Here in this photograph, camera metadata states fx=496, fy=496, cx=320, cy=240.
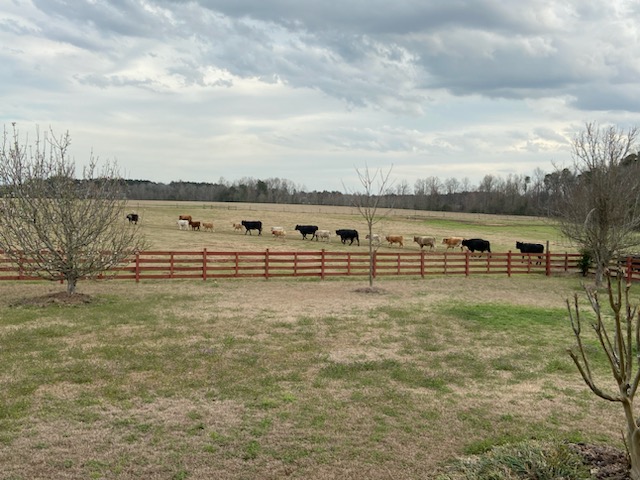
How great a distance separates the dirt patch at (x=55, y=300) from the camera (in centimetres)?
1299

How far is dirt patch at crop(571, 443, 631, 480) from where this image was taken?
4.51 meters

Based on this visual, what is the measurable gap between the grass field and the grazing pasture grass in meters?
0.03

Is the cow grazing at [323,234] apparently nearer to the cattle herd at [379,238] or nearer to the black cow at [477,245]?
the cattle herd at [379,238]

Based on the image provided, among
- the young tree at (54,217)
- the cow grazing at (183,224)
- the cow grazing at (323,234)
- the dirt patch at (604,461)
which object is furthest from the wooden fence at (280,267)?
the cow grazing at (183,224)

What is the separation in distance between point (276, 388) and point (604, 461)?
4.32 meters

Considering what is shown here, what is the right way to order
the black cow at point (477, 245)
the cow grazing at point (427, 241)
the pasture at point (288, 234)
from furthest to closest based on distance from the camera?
1. the cow grazing at point (427, 241)
2. the black cow at point (477, 245)
3. the pasture at point (288, 234)

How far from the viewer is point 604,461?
4.86 meters

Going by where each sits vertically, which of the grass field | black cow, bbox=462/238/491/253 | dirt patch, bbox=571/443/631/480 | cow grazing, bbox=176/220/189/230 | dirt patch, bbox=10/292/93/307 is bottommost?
the grass field

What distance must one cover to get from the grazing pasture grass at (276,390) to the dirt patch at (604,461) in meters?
0.73

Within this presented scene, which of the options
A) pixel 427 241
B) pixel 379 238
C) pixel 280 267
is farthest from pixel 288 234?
pixel 280 267

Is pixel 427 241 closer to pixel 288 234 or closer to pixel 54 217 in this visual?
pixel 288 234

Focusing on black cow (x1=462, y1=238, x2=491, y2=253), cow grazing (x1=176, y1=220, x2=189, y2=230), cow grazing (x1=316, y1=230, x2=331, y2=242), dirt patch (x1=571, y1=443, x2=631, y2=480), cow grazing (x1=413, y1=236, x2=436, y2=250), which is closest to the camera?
dirt patch (x1=571, y1=443, x2=631, y2=480)

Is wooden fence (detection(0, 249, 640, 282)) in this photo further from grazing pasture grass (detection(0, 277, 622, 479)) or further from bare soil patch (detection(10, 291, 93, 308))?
grazing pasture grass (detection(0, 277, 622, 479))

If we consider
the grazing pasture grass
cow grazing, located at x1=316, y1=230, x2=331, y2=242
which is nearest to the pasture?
cow grazing, located at x1=316, y1=230, x2=331, y2=242
